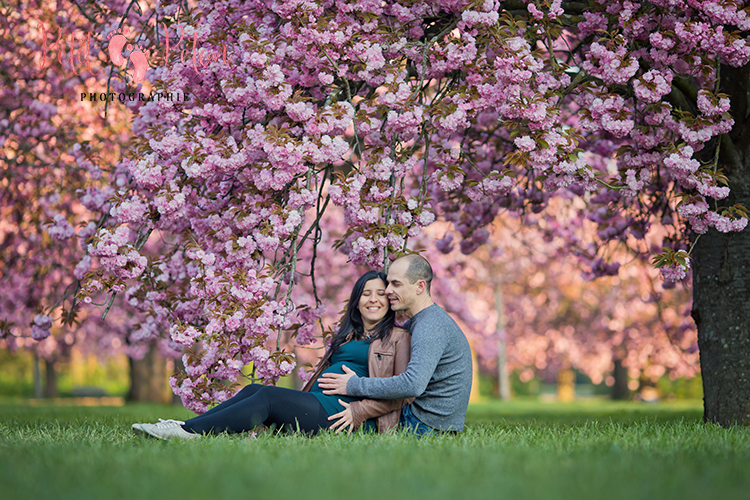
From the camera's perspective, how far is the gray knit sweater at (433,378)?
4.22 m

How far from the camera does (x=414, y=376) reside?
4.19 metres

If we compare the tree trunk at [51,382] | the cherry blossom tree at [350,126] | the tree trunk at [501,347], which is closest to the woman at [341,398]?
the cherry blossom tree at [350,126]

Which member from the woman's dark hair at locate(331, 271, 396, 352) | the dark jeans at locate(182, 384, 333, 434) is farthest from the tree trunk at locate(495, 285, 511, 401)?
the dark jeans at locate(182, 384, 333, 434)

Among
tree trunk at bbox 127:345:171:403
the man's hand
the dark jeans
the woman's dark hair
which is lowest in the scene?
tree trunk at bbox 127:345:171:403

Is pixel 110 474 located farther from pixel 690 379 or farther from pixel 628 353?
pixel 690 379

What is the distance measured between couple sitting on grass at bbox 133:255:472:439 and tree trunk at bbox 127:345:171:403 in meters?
13.5

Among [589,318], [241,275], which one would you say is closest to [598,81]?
[241,275]

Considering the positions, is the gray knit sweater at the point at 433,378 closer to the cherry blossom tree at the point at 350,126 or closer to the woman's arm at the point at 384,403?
the woman's arm at the point at 384,403

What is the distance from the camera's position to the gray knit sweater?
4219mm

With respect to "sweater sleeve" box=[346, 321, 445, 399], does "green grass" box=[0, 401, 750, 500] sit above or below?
below

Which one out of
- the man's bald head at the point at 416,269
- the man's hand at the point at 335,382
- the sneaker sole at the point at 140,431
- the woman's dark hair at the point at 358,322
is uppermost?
the man's bald head at the point at 416,269

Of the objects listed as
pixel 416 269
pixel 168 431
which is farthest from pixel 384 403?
pixel 168 431

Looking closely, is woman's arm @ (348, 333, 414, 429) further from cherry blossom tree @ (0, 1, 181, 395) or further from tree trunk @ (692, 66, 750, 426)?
cherry blossom tree @ (0, 1, 181, 395)

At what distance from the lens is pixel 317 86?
531cm
